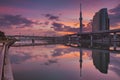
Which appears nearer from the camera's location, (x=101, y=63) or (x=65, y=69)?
(x=65, y=69)

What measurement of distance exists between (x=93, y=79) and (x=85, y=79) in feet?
2.23

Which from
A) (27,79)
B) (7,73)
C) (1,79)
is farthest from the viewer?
(27,79)

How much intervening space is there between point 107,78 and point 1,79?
993 centimetres

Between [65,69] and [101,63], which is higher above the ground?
[65,69]

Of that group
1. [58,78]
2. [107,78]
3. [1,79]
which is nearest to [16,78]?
[58,78]

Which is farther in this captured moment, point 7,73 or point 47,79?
point 47,79

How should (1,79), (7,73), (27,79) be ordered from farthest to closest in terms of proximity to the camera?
(27,79)
(7,73)
(1,79)

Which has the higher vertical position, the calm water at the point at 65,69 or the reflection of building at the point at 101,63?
the calm water at the point at 65,69

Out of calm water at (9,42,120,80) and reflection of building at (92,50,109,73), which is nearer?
calm water at (9,42,120,80)

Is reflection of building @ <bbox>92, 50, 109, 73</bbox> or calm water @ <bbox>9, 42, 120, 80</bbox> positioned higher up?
calm water @ <bbox>9, 42, 120, 80</bbox>

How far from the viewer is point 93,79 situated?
19.5 m

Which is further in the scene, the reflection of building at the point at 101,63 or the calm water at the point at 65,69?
the reflection of building at the point at 101,63

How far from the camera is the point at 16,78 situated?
1953cm

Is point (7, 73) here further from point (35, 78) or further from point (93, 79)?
point (93, 79)
